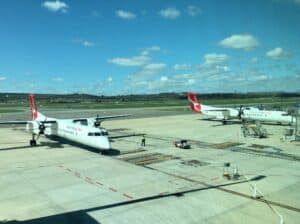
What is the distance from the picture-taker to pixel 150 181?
80.4ft

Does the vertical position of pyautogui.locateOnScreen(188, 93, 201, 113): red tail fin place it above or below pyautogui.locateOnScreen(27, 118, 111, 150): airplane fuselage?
above

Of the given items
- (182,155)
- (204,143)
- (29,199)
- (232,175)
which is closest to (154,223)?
(29,199)

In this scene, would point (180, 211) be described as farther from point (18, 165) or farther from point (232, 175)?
point (18, 165)

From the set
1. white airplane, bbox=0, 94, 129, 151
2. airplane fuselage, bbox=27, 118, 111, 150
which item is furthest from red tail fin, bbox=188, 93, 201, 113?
airplane fuselage, bbox=27, 118, 111, 150

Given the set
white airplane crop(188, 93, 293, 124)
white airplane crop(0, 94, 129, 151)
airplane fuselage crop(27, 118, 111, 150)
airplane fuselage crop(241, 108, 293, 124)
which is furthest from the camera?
white airplane crop(188, 93, 293, 124)

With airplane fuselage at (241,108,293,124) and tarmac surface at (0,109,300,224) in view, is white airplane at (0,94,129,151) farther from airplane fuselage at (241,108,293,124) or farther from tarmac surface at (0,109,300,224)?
airplane fuselage at (241,108,293,124)

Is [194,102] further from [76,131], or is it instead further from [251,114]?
[76,131]

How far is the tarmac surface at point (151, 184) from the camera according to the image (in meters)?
17.9

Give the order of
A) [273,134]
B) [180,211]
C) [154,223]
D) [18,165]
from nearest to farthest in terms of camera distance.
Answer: [154,223], [180,211], [18,165], [273,134]

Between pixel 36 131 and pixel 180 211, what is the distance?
95.4 feet

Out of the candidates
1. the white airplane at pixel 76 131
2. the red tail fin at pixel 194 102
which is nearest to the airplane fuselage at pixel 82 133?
the white airplane at pixel 76 131

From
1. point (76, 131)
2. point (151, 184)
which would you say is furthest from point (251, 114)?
point (151, 184)

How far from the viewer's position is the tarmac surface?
1786 cm

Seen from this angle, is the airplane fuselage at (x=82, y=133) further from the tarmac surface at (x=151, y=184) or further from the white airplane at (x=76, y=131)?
the tarmac surface at (x=151, y=184)
